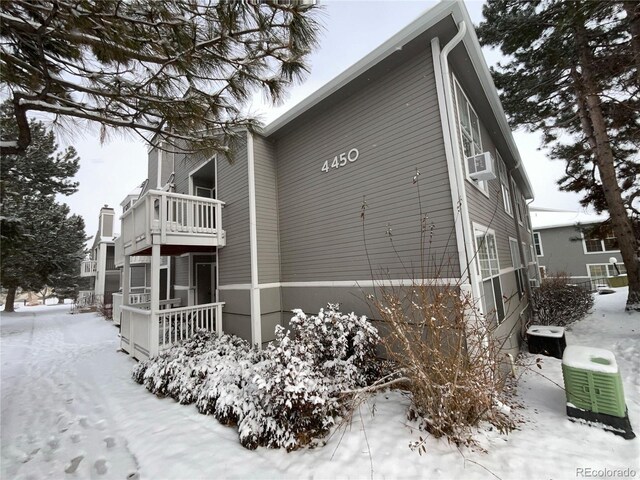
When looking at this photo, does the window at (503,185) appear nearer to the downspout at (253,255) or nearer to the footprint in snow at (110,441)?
the downspout at (253,255)

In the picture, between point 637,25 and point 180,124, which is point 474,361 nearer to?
point 180,124

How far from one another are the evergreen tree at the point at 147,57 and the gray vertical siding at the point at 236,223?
2841 mm

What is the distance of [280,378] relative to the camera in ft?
11.1

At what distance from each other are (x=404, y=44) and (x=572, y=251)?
21.7 metres

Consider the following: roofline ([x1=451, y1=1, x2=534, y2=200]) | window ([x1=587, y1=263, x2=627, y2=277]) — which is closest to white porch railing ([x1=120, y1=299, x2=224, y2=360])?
roofline ([x1=451, y1=1, x2=534, y2=200])

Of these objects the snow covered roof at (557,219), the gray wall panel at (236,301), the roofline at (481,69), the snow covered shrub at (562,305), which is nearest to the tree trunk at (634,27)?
the roofline at (481,69)

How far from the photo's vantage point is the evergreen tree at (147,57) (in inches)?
104

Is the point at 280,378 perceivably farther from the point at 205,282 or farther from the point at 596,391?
the point at 205,282

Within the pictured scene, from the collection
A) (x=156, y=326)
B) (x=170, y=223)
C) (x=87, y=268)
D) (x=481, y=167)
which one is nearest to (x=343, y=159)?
(x=481, y=167)

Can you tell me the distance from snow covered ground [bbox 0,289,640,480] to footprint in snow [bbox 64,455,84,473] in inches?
0.5

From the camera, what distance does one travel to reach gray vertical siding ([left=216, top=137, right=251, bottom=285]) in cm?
669

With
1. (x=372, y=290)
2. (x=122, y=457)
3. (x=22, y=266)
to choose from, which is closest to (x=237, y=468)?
(x=122, y=457)

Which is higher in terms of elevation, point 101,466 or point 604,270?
point 604,270

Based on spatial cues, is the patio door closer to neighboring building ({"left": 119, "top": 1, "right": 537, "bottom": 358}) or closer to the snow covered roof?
neighboring building ({"left": 119, "top": 1, "right": 537, "bottom": 358})
